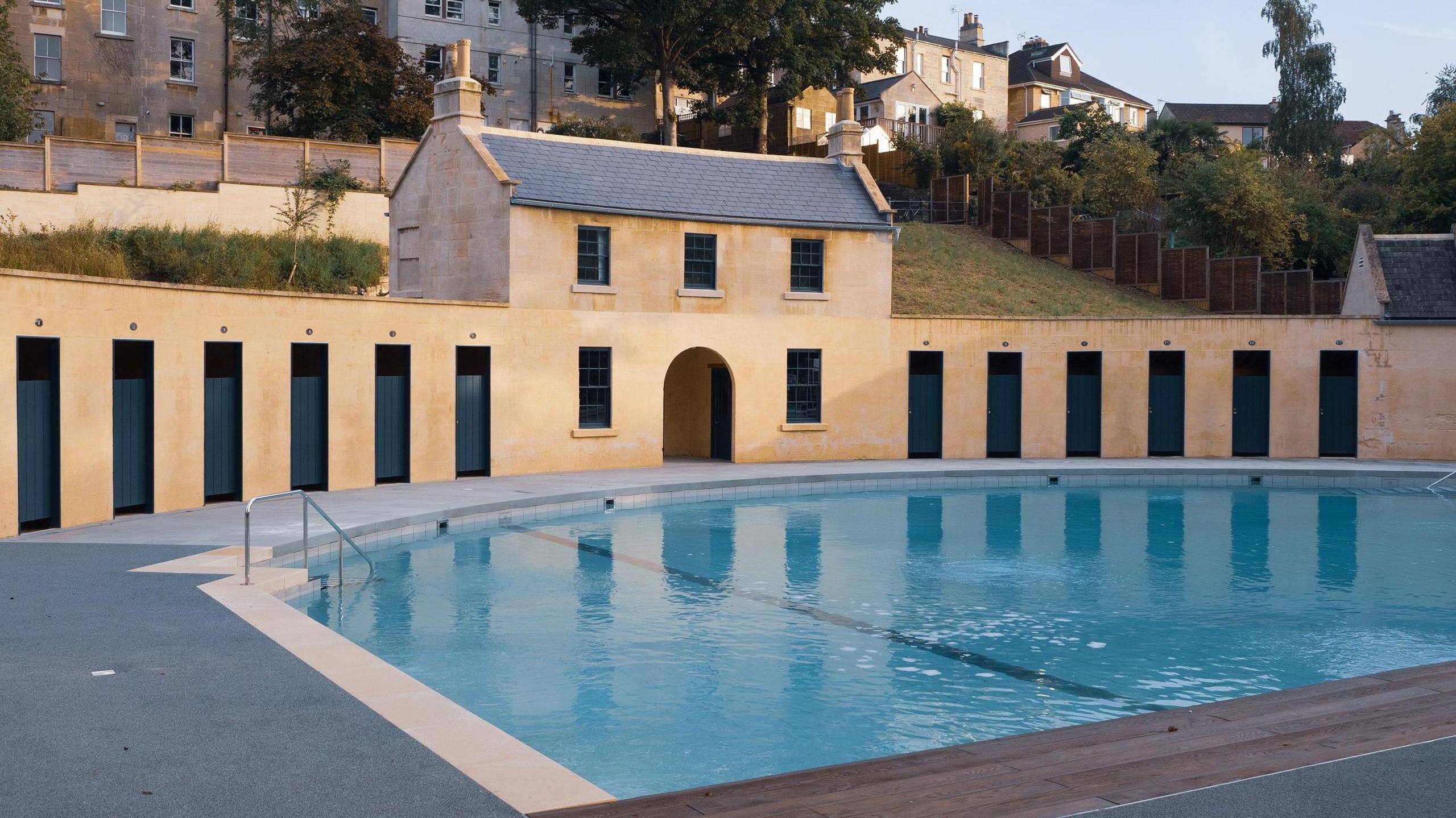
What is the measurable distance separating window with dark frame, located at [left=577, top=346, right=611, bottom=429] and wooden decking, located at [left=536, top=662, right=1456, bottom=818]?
17011mm

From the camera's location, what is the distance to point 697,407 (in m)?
28.1

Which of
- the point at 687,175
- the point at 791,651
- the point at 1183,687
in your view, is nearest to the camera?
the point at 1183,687

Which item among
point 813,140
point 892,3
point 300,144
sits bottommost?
point 300,144

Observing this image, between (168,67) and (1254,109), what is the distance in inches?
2777

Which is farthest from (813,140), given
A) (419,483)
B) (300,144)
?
(419,483)

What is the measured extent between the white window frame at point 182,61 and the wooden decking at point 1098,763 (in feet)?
149

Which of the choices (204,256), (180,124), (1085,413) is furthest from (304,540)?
(180,124)

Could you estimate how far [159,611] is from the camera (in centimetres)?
1070

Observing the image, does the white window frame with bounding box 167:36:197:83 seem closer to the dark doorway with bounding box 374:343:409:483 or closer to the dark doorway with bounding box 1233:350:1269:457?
the dark doorway with bounding box 374:343:409:483

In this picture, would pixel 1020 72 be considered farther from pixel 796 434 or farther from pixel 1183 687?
pixel 1183 687

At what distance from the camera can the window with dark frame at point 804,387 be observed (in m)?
26.8

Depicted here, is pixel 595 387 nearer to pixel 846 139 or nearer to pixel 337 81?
pixel 846 139

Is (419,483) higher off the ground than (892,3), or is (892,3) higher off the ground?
(892,3)

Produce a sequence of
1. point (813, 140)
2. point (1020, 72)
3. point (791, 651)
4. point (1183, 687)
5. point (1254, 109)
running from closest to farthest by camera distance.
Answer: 1. point (1183, 687)
2. point (791, 651)
3. point (813, 140)
4. point (1020, 72)
5. point (1254, 109)
